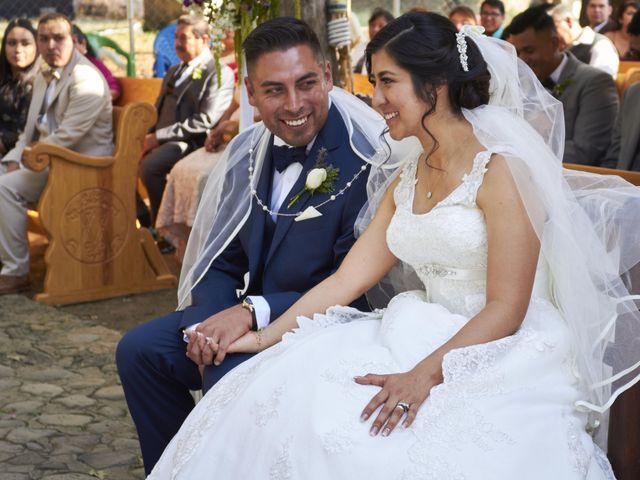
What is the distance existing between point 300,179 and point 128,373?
891mm

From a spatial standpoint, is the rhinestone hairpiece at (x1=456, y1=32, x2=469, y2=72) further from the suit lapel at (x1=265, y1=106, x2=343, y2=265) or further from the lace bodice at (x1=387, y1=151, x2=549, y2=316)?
the suit lapel at (x1=265, y1=106, x2=343, y2=265)

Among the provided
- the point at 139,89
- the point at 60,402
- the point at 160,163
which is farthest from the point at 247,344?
the point at 139,89

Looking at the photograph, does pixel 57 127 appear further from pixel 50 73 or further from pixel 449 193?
pixel 449 193

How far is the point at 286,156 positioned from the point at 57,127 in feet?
13.6

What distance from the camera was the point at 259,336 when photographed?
10.4 ft

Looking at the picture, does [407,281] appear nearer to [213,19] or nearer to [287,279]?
[287,279]

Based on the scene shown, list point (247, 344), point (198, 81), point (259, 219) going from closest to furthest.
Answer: point (247, 344)
point (259, 219)
point (198, 81)

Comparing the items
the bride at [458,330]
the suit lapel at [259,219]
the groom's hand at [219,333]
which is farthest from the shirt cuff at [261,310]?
the suit lapel at [259,219]

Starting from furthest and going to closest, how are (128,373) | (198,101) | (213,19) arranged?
(198,101)
(213,19)
(128,373)

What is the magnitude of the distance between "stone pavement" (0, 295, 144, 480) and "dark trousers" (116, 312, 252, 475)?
0.60 m

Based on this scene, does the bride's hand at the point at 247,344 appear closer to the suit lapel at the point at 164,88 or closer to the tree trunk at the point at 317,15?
the tree trunk at the point at 317,15

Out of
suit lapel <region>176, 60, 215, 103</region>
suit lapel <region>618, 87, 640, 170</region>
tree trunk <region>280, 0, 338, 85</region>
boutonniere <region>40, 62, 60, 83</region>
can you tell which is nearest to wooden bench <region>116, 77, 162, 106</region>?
suit lapel <region>176, 60, 215, 103</region>

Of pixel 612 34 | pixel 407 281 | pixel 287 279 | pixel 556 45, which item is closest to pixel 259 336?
pixel 287 279

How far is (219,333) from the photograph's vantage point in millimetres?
3152
